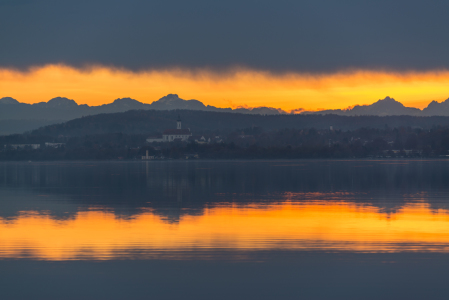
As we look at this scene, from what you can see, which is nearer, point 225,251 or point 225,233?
point 225,251

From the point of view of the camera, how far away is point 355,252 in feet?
49.9

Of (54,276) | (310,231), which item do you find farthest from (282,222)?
(54,276)

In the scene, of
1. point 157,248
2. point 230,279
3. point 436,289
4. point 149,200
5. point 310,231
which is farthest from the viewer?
point 149,200

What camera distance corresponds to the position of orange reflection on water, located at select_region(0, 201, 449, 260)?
15.9 meters

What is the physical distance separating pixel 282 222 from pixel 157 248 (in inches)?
287

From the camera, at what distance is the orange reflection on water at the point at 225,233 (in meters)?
15.9

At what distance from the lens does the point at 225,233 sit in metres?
18.8

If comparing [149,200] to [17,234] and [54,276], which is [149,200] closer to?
[17,234]

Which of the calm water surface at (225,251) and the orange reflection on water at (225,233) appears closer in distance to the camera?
the calm water surface at (225,251)

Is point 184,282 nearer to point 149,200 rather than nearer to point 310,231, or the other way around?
point 310,231

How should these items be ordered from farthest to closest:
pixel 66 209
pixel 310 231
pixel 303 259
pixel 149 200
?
pixel 149 200 → pixel 66 209 → pixel 310 231 → pixel 303 259

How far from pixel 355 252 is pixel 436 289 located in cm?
379

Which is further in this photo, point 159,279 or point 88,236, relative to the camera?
point 88,236

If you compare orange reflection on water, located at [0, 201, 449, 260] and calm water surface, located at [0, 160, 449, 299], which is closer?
calm water surface, located at [0, 160, 449, 299]
